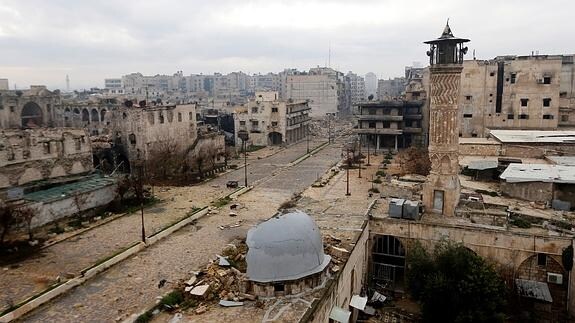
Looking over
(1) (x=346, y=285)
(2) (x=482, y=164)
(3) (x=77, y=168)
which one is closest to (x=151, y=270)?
(1) (x=346, y=285)

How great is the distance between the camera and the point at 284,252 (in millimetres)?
17672

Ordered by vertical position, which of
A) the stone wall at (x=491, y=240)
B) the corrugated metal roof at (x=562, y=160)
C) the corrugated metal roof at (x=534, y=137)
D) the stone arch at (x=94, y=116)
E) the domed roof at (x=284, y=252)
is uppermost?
the stone arch at (x=94, y=116)

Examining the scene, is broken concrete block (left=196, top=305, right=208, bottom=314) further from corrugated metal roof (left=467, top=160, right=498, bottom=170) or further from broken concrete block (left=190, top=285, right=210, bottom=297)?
corrugated metal roof (left=467, top=160, right=498, bottom=170)

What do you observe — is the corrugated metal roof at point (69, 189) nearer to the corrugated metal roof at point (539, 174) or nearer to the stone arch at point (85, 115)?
the corrugated metal roof at point (539, 174)

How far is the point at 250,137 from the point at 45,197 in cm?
4299

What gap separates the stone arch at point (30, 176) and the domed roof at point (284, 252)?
2048cm

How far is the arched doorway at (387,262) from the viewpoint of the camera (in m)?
25.1

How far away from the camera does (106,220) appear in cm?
2992

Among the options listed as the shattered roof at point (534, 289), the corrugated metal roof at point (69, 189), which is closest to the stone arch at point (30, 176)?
the corrugated metal roof at point (69, 189)

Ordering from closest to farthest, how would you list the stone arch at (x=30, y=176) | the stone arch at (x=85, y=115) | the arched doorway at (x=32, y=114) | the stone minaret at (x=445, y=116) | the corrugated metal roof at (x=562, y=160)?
the stone minaret at (x=445, y=116) → the stone arch at (x=30, y=176) → the corrugated metal roof at (x=562, y=160) → the stone arch at (x=85, y=115) → the arched doorway at (x=32, y=114)

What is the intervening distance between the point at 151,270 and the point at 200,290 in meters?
4.07

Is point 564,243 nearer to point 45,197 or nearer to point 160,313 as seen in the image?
point 160,313

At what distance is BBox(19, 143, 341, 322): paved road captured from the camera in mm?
17797

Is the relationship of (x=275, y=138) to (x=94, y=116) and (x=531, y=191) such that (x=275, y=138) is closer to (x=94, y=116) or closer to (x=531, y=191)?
(x=94, y=116)
